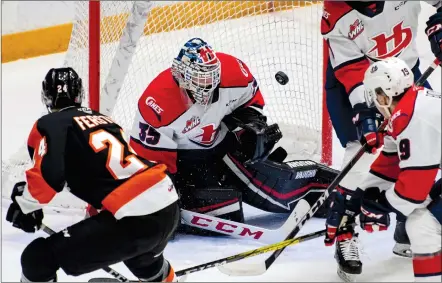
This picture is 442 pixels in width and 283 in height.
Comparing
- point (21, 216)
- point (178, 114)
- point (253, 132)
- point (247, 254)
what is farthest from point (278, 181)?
point (21, 216)

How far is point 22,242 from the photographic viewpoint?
11.3 feet

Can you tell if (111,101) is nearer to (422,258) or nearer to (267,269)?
(267,269)

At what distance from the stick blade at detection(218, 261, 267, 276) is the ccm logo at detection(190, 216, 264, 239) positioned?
33 centimetres

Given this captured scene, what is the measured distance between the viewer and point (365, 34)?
3.34 m

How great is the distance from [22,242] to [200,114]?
0.71 meters

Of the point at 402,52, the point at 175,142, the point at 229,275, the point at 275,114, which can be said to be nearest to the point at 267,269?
the point at 229,275

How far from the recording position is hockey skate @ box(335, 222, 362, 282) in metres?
3.06

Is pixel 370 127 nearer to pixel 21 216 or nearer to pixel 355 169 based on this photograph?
pixel 355 169

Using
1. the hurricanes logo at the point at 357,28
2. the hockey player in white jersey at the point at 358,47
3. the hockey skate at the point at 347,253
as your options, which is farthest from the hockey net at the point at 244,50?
the hockey skate at the point at 347,253

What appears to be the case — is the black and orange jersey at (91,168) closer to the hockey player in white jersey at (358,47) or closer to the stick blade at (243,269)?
the stick blade at (243,269)

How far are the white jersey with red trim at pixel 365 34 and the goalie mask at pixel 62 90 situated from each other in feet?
3.01

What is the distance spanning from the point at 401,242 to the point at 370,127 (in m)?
0.45

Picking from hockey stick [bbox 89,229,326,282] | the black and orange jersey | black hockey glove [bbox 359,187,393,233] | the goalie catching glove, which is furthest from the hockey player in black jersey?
the goalie catching glove

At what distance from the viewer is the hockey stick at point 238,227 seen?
344cm
